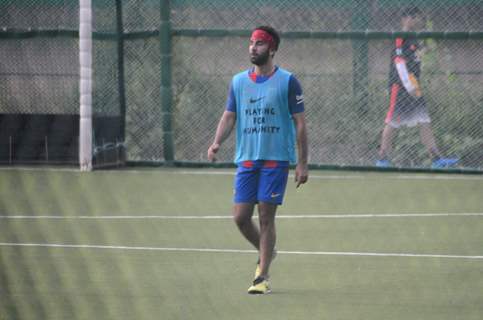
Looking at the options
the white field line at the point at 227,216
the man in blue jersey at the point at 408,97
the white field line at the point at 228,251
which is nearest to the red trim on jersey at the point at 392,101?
the man in blue jersey at the point at 408,97

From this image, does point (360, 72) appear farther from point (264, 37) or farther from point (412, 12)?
point (264, 37)

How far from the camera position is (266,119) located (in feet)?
25.9

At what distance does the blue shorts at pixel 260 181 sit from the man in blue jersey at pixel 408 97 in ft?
24.1

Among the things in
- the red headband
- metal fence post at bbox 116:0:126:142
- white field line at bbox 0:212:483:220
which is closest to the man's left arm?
the red headband

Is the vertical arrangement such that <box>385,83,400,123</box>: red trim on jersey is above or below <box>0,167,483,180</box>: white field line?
above

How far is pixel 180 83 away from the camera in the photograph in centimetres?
1599

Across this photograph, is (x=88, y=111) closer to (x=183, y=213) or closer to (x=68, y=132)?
(x=68, y=132)

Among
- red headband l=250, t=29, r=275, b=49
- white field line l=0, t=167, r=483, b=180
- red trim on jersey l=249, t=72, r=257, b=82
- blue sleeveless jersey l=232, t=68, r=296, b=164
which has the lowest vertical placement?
white field line l=0, t=167, r=483, b=180

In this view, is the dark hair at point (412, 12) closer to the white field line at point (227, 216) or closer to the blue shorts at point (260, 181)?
the white field line at point (227, 216)

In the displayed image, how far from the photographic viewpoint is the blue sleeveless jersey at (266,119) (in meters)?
7.88

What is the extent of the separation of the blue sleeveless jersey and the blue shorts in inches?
2.2

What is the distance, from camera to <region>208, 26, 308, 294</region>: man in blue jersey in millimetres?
7836

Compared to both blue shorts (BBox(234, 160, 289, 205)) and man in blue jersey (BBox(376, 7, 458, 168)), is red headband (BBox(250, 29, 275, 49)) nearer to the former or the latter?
blue shorts (BBox(234, 160, 289, 205))

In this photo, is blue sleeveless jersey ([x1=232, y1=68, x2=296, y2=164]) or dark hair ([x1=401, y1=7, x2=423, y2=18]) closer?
blue sleeveless jersey ([x1=232, y1=68, x2=296, y2=164])
